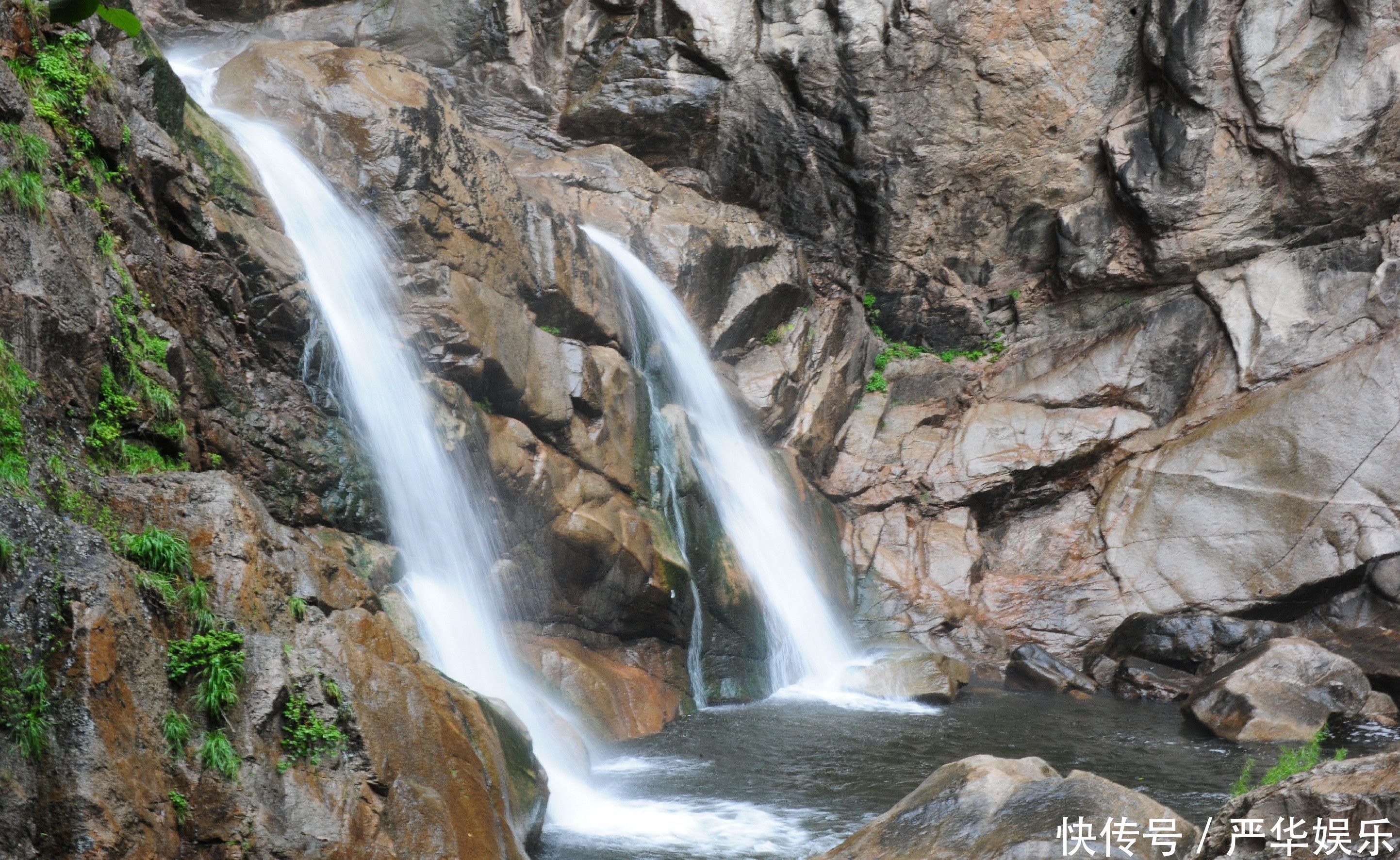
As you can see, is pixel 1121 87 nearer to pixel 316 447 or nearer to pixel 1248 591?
pixel 1248 591

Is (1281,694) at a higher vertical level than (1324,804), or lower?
lower

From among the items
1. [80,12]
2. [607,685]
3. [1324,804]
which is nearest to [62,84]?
[80,12]

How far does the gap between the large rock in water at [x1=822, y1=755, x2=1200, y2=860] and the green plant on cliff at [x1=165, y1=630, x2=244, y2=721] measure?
3740 millimetres

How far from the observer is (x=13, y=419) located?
4809 millimetres

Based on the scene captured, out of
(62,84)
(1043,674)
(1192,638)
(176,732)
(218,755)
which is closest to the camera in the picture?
(176,732)

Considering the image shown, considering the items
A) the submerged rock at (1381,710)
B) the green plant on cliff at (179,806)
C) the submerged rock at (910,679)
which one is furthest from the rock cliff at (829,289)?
the green plant on cliff at (179,806)

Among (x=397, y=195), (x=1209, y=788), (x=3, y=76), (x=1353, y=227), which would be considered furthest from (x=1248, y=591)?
(x=3, y=76)

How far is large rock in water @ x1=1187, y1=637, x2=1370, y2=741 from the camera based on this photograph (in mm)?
10648

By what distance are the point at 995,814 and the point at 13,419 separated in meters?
5.63

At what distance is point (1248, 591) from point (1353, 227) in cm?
615

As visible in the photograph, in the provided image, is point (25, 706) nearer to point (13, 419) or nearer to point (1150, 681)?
point (13, 419)

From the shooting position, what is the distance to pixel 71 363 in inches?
228

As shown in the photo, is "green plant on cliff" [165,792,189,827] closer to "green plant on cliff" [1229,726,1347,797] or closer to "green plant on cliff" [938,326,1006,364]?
"green plant on cliff" [1229,726,1347,797]

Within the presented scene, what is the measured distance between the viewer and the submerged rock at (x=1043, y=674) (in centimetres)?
1350
